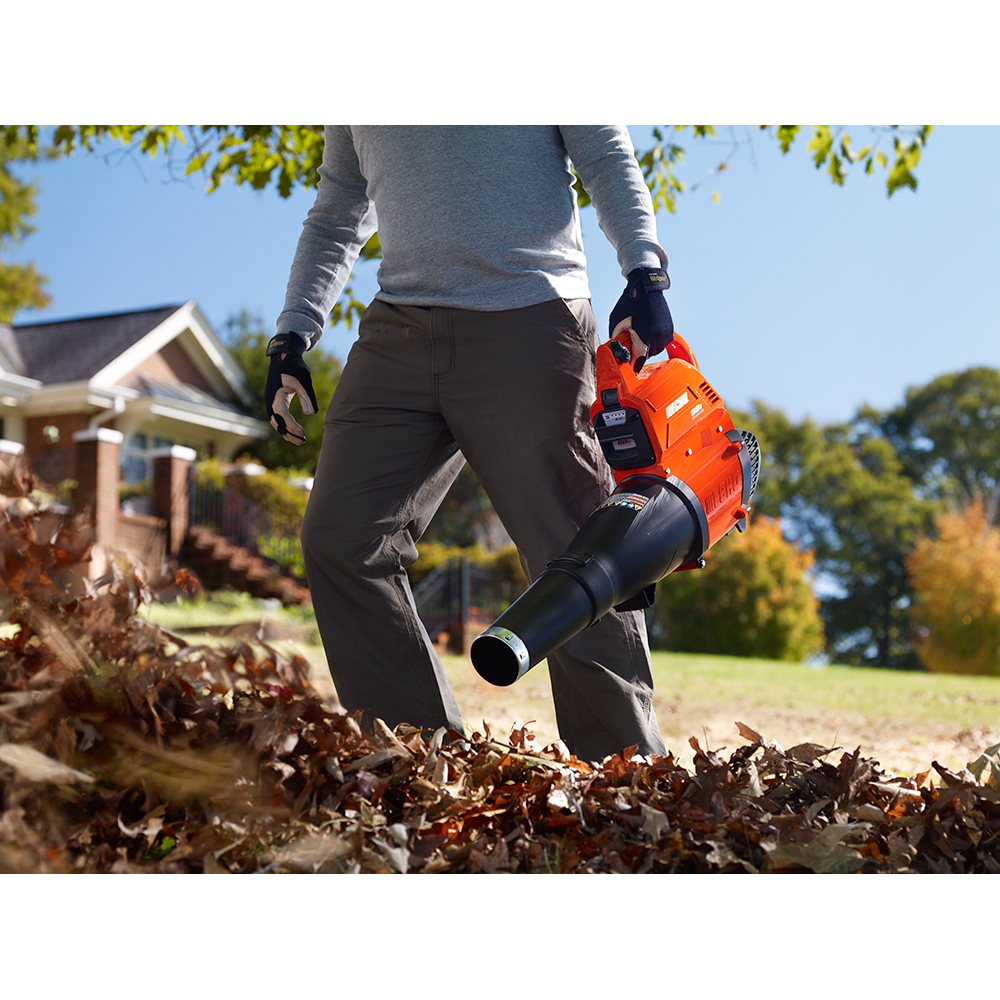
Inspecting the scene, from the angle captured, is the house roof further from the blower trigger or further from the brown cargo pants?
the blower trigger

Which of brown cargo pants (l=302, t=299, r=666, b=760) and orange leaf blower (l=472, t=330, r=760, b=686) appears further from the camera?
brown cargo pants (l=302, t=299, r=666, b=760)

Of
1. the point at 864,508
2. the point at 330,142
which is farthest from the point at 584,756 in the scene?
the point at 864,508

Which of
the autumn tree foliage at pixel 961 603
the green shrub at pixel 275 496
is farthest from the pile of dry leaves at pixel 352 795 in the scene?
the autumn tree foliage at pixel 961 603

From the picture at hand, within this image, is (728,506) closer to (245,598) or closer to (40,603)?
(40,603)

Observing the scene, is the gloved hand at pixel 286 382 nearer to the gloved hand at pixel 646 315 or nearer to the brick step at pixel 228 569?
the gloved hand at pixel 646 315

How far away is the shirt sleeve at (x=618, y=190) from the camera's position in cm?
186

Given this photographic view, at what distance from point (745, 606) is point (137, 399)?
12.8m

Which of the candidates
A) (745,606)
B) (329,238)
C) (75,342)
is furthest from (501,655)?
(75,342)

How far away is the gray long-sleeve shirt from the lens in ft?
6.38

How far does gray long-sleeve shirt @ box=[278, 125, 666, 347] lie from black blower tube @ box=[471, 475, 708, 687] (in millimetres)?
516

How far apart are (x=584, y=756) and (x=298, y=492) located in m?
14.3

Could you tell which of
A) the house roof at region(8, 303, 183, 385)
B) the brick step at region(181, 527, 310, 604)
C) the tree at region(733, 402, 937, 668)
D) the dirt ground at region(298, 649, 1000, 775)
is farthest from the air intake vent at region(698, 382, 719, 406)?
the tree at region(733, 402, 937, 668)

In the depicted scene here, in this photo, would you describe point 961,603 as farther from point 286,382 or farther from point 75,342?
point 286,382

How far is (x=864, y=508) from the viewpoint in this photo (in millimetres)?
27422
